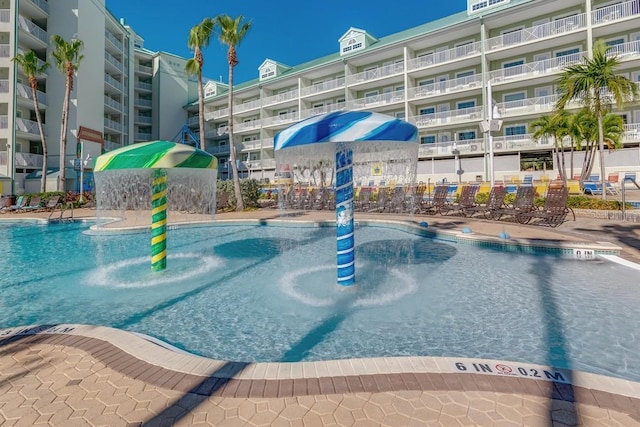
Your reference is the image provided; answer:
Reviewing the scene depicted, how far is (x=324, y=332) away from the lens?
415cm

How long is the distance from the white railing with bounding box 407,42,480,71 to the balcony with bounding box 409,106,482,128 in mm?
4170

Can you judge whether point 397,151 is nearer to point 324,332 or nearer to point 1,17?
point 324,332

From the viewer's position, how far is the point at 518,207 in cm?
1179

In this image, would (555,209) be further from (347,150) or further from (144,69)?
(144,69)

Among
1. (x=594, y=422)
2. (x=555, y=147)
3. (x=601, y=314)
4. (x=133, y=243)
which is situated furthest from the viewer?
(x=555, y=147)

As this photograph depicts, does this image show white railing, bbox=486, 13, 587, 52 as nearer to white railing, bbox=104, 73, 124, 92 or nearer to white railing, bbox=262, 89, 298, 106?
white railing, bbox=262, 89, 298, 106

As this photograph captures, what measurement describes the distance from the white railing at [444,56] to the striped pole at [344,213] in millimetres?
28115

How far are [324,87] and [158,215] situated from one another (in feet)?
107

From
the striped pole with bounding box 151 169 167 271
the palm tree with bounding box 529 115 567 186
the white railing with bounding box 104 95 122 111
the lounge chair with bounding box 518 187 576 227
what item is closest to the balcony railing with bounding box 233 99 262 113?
the white railing with bounding box 104 95 122 111

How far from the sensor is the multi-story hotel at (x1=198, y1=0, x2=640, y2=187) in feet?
80.2

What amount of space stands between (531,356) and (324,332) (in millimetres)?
2139

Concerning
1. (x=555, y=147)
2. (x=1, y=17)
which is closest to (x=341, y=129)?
(x=555, y=147)

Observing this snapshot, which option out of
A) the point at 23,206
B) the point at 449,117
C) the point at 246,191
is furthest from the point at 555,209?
the point at 23,206

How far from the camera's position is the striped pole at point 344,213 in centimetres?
530
